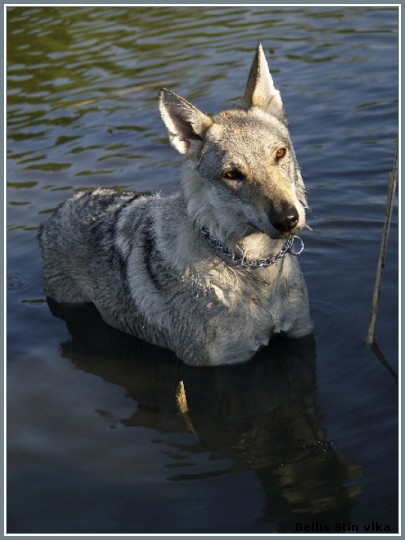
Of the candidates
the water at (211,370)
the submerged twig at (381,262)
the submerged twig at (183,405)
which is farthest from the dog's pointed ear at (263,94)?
the submerged twig at (183,405)

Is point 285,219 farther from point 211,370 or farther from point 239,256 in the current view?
point 211,370

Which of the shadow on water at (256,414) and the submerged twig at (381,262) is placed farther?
the submerged twig at (381,262)

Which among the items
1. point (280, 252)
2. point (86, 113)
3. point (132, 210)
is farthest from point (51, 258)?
point (86, 113)

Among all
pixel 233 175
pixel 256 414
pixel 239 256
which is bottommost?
pixel 256 414

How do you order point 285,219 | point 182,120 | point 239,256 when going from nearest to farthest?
point 285,219
point 182,120
point 239,256

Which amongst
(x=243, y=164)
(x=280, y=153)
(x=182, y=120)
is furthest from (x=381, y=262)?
(x=182, y=120)

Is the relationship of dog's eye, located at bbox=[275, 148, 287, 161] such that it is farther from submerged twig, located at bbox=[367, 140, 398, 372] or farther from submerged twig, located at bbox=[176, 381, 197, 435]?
submerged twig, located at bbox=[176, 381, 197, 435]

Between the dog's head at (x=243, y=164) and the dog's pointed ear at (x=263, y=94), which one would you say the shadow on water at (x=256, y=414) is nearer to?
the dog's head at (x=243, y=164)
